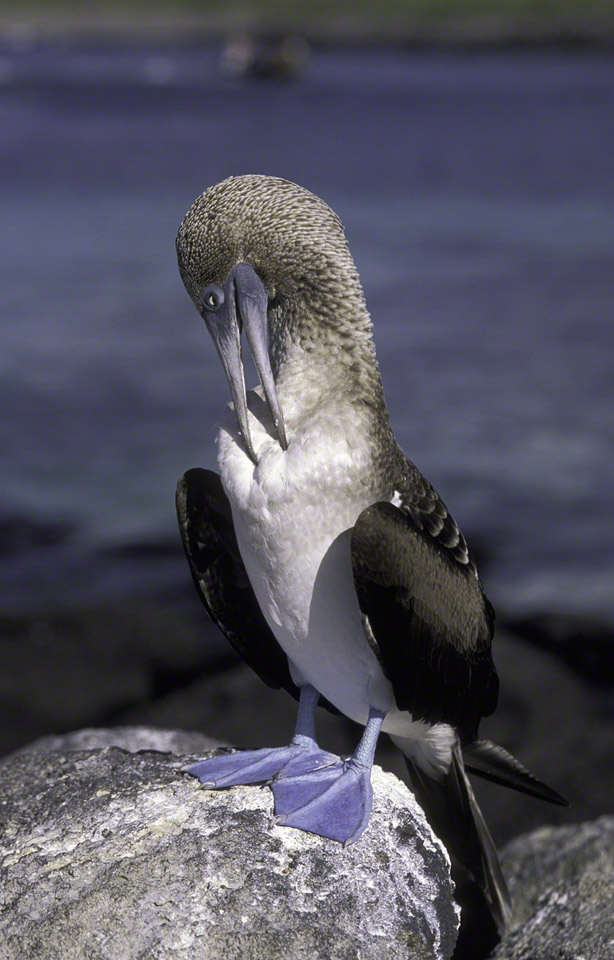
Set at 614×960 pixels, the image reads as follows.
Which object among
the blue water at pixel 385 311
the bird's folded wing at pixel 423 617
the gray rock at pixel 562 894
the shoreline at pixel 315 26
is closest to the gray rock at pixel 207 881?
the bird's folded wing at pixel 423 617

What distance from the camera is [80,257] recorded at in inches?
786

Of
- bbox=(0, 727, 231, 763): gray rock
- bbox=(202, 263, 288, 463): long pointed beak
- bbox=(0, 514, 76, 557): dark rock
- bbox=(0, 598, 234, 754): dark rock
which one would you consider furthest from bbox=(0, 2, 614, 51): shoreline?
bbox=(202, 263, 288, 463): long pointed beak

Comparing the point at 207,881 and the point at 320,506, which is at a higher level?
the point at 320,506

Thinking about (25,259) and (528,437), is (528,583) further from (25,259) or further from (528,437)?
(25,259)

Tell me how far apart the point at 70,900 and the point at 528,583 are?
7767mm

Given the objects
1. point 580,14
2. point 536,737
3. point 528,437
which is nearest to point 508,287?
point 528,437

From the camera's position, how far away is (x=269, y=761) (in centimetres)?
411

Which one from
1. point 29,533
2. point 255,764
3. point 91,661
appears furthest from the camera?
point 29,533

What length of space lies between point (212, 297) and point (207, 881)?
6.18 feet

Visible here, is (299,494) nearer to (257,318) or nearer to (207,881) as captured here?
(257,318)

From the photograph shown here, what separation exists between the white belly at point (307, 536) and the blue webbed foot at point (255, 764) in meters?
0.32

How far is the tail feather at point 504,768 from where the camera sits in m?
4.39

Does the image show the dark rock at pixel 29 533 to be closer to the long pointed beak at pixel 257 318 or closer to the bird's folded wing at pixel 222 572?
the bird's folded wing at pixel 222 572

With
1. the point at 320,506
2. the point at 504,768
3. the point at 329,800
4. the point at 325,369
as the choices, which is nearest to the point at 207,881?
the point at 329,800
